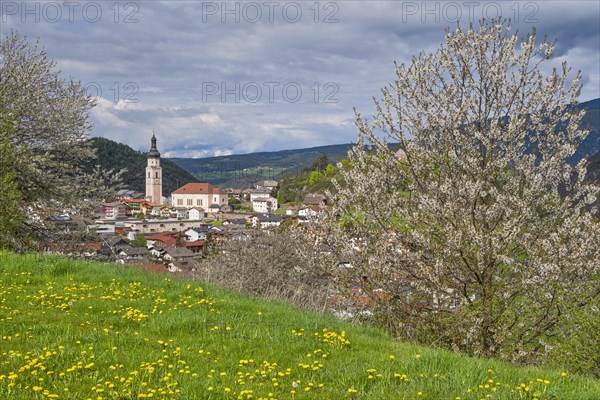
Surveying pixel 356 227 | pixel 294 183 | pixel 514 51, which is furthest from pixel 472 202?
pixel 294 183

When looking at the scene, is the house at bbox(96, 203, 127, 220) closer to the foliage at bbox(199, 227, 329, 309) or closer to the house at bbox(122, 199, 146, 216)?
the house at bbox(122, 199, 146, 216)

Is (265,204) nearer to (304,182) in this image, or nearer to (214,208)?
(304,182)

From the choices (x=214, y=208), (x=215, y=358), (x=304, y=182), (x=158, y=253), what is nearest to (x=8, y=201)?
(x=215, y=358)

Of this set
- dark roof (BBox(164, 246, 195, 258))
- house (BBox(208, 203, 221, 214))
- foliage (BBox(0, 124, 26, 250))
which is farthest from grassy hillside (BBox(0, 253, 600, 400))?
house (BBox(208, 203, 221, 214))

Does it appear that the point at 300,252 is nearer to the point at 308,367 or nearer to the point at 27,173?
the point at 308,367

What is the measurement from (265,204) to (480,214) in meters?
174

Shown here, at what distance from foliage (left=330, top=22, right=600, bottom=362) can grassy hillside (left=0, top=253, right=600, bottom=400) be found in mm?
2093

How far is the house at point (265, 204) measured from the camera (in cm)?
17962

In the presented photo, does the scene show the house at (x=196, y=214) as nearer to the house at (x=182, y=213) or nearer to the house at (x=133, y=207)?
the house at (x=182, y=213)

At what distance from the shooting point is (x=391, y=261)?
34.6 ft

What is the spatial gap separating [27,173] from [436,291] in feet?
50.3

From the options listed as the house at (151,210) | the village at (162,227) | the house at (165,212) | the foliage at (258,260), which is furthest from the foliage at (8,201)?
the house at (151,210)

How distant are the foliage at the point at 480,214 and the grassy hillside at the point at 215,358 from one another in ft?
6.87

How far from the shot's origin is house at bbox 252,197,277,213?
180 metres
